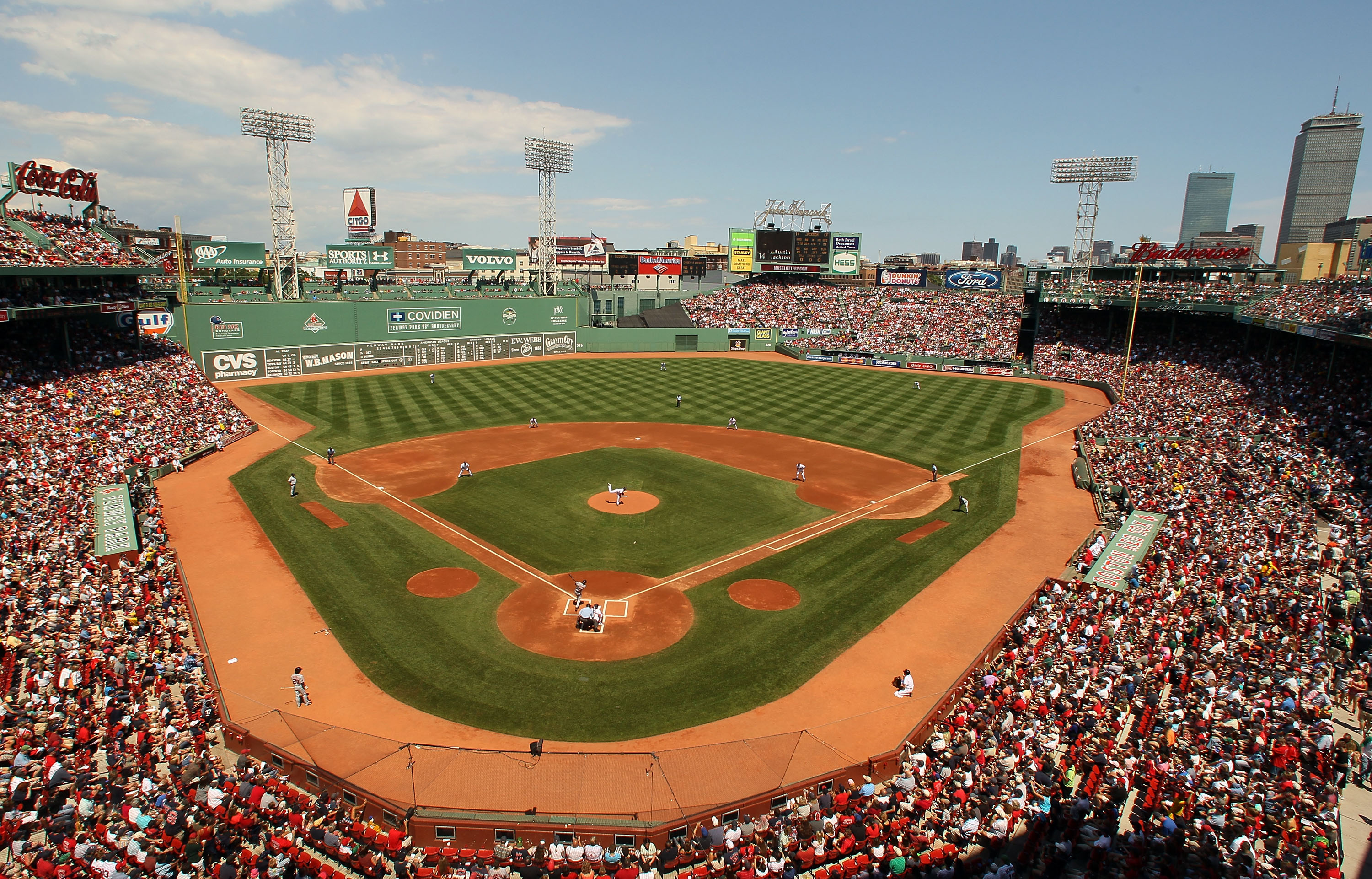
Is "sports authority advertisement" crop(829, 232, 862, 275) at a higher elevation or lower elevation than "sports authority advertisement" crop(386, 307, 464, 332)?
higher

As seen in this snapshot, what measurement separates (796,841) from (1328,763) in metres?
9.41

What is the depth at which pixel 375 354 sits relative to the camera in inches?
2429

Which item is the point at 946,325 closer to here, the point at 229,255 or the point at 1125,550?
the point at 1125,550

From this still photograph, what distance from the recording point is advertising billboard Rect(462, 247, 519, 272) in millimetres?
75625

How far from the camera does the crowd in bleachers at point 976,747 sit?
444 inches

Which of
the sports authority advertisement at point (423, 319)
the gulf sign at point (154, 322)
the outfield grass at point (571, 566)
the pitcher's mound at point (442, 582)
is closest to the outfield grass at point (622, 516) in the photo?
the outfield grass at point (571, 566)

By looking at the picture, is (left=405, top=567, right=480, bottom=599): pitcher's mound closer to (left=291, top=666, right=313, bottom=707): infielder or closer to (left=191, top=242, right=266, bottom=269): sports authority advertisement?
(left=291, top=666, right=313, bottom=707): infielder

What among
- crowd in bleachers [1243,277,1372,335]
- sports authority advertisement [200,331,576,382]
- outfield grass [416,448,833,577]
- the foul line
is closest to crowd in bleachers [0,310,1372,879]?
the foul line

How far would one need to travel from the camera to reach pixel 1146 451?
34719 millimetres

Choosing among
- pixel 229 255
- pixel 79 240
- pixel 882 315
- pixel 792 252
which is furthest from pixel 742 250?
pixel 79 240

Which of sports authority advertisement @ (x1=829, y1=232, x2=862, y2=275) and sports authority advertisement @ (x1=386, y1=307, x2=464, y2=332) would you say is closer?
sports authority advertisement @ (x1=386, y1=307, x2=464, y2=332)

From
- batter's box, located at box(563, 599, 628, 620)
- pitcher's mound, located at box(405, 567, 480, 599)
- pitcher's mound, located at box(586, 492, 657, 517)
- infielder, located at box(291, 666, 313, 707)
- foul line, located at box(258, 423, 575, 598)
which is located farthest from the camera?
pitcher's mound, located at box(586, 492, 657, 517)

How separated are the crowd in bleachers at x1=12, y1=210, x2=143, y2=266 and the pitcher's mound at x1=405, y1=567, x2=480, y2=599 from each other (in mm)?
30942

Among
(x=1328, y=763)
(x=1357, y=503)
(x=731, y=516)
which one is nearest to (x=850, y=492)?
(x=731, y=516)
